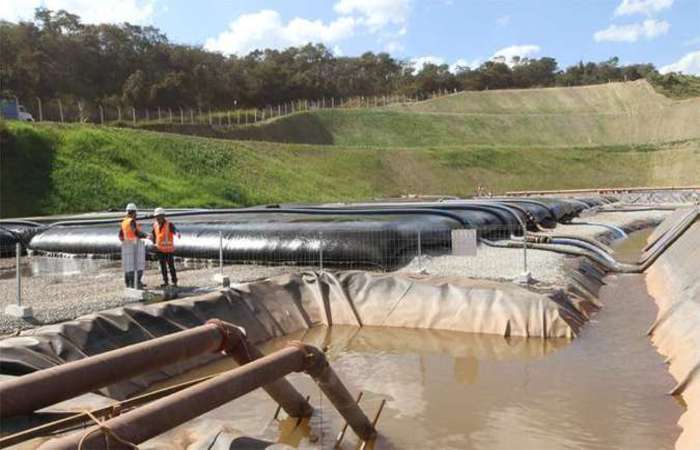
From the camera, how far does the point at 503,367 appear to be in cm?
813

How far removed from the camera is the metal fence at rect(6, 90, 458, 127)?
5178 centimetres

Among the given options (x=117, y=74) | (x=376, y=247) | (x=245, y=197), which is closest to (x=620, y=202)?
(x=245, y=197)

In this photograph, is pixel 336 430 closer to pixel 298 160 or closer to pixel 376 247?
pixel 376 247

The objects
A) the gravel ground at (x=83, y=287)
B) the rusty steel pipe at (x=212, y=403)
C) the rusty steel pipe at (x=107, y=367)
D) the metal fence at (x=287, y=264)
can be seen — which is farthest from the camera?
the metal fence at (x=287, y=264)

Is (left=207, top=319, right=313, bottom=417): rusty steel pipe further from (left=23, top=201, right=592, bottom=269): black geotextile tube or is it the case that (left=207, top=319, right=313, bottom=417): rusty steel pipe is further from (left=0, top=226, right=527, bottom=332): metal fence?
(left=23, top=201, right=592, bottom=269): black geotextile tube

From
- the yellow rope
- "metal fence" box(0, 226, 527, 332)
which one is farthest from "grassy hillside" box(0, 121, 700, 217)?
the yellow rope

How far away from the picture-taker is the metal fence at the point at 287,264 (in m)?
11.0

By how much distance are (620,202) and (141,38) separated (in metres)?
47.3

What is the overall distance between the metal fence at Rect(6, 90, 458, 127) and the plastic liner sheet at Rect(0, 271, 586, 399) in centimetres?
4050

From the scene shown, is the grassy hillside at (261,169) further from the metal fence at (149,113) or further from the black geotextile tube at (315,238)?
the black geotextile tube at (315,238)

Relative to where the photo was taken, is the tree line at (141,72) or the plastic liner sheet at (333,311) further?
the tree line at (141,72)

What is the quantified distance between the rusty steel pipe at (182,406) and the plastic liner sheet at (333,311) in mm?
3134

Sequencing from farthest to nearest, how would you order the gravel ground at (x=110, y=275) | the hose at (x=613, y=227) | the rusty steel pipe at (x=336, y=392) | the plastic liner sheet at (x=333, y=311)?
the hose at (x=613, y=227), the gravel ground at (x=110, y=275), the plastic liner sheet at (x=333, y=311), the rusty steel pipe at (x=336, y=392)

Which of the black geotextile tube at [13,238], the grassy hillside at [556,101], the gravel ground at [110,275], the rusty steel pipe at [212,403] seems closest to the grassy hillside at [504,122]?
the grassy hillside at [556,101]
